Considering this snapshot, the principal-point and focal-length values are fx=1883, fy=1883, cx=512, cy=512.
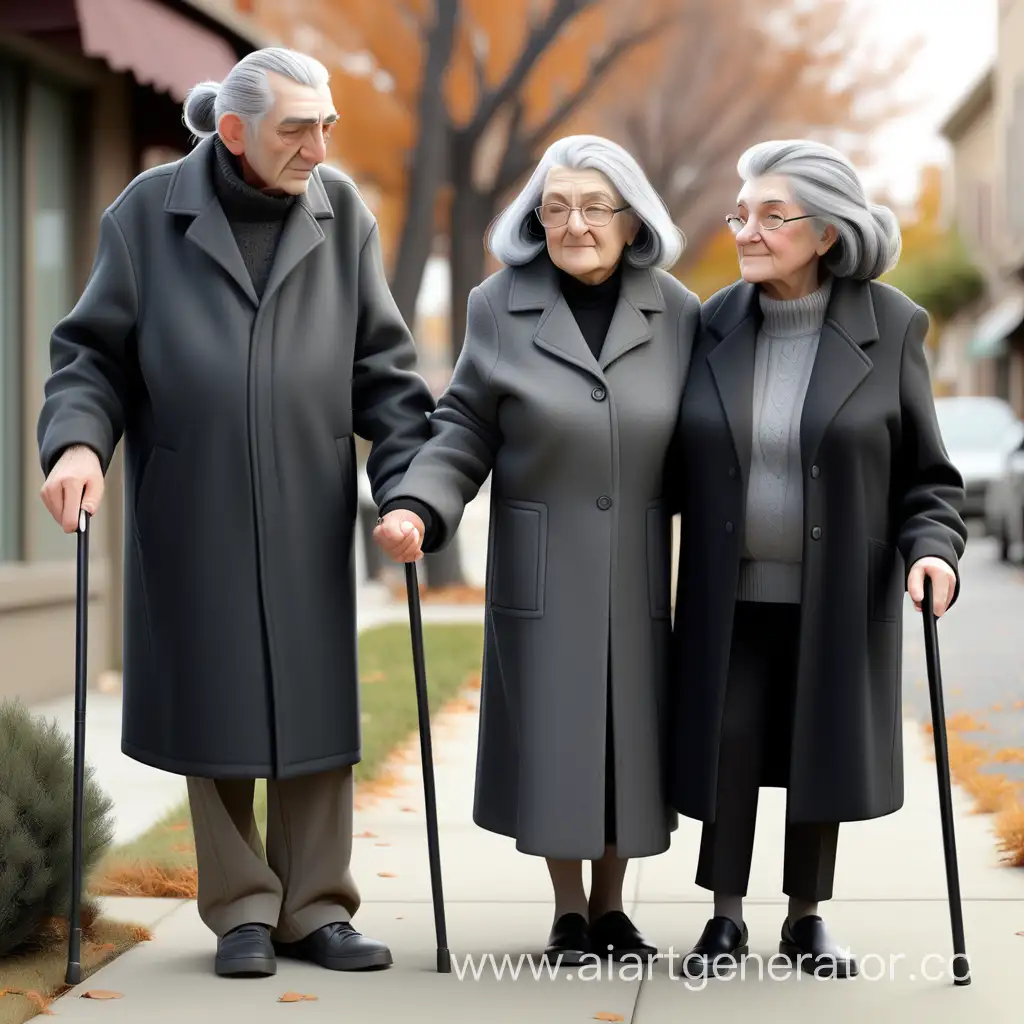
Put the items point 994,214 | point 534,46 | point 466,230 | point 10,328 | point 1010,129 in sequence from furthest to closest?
point 994,214 → point 1010,129 → point 466,230 → point 534,46 → point 10,328

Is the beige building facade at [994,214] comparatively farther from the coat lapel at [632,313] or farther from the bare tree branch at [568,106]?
the coat lapel at [632,313]

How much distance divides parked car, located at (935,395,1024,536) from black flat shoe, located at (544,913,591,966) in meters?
15.5

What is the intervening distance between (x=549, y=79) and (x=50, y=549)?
11.5 metres

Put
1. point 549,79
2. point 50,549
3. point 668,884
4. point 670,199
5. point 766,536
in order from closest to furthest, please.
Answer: point 766,536
point 668,884
point 50,549
point 549,79
point 670,199

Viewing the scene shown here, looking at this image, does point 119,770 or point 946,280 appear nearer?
point 119,770

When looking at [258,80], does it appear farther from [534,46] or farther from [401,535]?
[534,46]

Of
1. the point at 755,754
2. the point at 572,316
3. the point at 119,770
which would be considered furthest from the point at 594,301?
the point at 119,770

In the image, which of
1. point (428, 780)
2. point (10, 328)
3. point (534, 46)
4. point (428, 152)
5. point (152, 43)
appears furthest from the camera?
point (534, 46)

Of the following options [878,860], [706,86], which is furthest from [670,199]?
[878,860]

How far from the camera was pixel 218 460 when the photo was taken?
459 centimetres

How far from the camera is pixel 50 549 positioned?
977 centimetres

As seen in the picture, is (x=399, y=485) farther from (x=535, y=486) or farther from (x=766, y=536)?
(x=766, y=536)

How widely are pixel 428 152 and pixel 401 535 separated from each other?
10899 mm

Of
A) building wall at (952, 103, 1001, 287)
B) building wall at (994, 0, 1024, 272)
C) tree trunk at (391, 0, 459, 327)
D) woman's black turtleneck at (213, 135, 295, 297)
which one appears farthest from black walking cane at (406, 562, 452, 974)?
building wall at (952, 103, 1001, 287)
